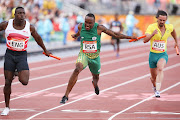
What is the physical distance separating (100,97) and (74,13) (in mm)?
23655

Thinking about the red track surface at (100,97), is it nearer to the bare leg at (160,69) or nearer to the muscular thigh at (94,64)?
the bare leg at (160,69)

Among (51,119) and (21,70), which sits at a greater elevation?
(21,70)

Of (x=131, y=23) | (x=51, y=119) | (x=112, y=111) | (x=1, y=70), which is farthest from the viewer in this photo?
(x=131, y=23)

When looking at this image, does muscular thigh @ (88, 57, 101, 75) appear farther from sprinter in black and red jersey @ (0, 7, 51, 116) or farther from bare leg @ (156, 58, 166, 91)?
sprinter in black and red jersey @ (0, 7, 51, 116)

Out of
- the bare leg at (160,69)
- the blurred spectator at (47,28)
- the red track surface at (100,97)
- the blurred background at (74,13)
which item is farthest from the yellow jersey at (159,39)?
the blurred spectator at (47,28)

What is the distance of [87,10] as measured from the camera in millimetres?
38000

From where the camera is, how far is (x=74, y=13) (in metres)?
34.5

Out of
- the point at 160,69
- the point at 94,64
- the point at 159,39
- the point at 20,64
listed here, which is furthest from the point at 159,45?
the point at 20,64

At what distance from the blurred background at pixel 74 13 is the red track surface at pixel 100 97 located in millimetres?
9633

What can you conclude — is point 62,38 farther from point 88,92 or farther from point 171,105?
point 171,105

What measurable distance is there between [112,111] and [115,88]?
3.47 m

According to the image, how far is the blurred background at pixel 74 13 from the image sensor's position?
1137 inches

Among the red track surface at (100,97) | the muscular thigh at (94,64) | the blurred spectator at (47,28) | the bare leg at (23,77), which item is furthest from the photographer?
the blurred spectator at (47,28)

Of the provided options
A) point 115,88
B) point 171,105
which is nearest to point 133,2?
point 115,88
